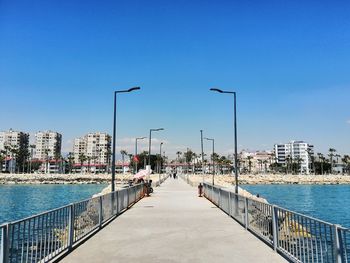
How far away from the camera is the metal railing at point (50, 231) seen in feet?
19.9

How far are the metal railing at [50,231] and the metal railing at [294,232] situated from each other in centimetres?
512

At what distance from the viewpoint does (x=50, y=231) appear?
807 centimetres

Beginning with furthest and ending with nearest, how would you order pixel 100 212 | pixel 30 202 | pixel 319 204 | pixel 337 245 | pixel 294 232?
1. pixel 30 202
2. pixel 319 204
3. pixel 100 212
4. pixel 294 232
5. pixel 337 245

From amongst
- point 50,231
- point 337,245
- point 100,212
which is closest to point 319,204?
point 100,212

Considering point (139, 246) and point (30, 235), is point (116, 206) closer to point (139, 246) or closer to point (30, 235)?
point (139, 246)

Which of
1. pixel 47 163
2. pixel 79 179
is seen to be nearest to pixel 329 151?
pixel 79 179

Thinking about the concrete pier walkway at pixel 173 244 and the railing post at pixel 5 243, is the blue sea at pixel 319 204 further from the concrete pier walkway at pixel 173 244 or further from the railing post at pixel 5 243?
the railing post at pixel 5 243

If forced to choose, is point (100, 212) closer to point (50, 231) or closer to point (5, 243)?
point (50, 231)

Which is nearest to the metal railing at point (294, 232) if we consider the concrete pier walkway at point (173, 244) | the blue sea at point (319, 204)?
the concrete pier walkway at point (173, 244)

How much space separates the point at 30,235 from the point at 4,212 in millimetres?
35828

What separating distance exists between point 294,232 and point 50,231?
557cm

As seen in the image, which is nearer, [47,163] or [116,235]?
[116,235]

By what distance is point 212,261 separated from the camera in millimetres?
7676

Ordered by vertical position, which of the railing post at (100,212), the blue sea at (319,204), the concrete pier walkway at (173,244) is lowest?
the blue sea at (319,204)
